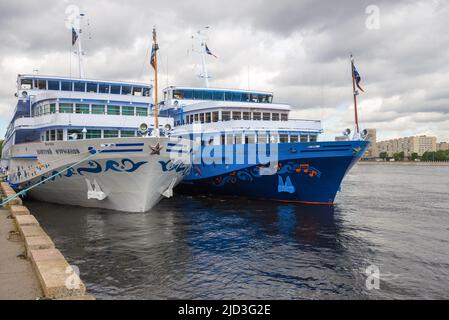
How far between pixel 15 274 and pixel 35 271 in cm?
37

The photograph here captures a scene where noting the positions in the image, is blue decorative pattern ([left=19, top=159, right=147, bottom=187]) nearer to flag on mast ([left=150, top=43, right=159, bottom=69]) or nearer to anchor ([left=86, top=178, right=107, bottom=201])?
anchor ([left=86, top=178, right=107, bottom=201])

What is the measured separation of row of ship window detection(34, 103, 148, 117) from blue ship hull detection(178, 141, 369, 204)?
5.68 meters

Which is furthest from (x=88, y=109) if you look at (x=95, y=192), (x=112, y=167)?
(x=112, y=167)

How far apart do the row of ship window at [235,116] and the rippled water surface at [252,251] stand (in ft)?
25.5

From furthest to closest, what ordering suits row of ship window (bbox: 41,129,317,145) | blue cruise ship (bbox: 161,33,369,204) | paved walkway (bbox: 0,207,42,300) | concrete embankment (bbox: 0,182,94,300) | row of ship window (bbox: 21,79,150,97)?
row of ship window (bbox: 21,79,150,97) < blue cruise ship (bbox: 161,33,369,204) < row of ship window (bbox: 41,129,317,145) < paved walkway (bbox: 0,207,42,300) < concrete embankment (bbox: 0,182,94,300)

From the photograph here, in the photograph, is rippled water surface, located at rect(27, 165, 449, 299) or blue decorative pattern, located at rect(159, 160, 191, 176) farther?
blue decorative pattern, located at rect(159, 160, 191, 176)

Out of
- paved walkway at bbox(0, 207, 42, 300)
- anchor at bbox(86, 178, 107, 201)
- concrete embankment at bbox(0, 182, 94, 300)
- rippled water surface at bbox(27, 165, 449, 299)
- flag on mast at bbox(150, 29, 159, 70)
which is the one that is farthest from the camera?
anchor at bbox(86, 178, 107, 201)

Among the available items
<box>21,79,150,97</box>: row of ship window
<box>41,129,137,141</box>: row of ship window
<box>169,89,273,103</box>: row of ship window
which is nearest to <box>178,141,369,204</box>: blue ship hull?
<box>41,129,137,141</box>: row of ship window

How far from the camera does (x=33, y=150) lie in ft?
65.3

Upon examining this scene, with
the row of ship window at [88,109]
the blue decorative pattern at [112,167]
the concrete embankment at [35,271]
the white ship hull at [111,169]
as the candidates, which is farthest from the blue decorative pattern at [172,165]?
the concrete embankment at [35,271]

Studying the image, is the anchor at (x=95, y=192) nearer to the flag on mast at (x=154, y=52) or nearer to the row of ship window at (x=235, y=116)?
the flag on mast at (x=154, y=52)

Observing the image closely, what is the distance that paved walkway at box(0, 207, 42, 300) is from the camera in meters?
6.15

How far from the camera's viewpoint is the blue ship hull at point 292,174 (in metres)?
20.2

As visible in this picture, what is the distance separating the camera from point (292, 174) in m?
21.6
